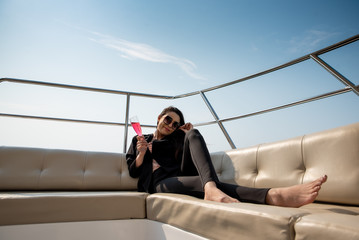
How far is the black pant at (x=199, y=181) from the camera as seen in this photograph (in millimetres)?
848

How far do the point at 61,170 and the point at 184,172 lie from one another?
0.92m

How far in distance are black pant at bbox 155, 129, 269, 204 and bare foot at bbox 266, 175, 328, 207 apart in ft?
0.10

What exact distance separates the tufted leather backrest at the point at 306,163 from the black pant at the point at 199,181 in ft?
0.99

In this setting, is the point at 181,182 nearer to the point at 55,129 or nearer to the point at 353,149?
the point at 353,149

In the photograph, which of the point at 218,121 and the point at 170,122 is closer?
the point at 170,122

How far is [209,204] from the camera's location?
0.70 meters

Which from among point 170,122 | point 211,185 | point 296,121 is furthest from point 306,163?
point 170,122

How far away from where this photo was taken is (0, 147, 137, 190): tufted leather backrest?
1495mm

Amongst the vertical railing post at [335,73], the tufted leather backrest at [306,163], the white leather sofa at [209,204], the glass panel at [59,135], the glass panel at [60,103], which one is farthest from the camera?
the glass panel at [60,103]

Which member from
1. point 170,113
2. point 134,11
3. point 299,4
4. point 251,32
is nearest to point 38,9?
point 134,11

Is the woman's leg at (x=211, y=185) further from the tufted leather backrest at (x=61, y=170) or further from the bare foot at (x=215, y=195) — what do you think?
the tufted leather backrest at (x=61, y=170)

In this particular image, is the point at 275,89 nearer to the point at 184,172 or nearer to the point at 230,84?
the point at 230,84

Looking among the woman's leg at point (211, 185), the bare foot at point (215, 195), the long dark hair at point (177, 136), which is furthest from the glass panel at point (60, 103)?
the bare foot at point (215, 195)

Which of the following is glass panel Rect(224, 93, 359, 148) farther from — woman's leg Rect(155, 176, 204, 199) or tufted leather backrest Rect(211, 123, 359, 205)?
woman's leg Rect(155, 176, 204, 199)
